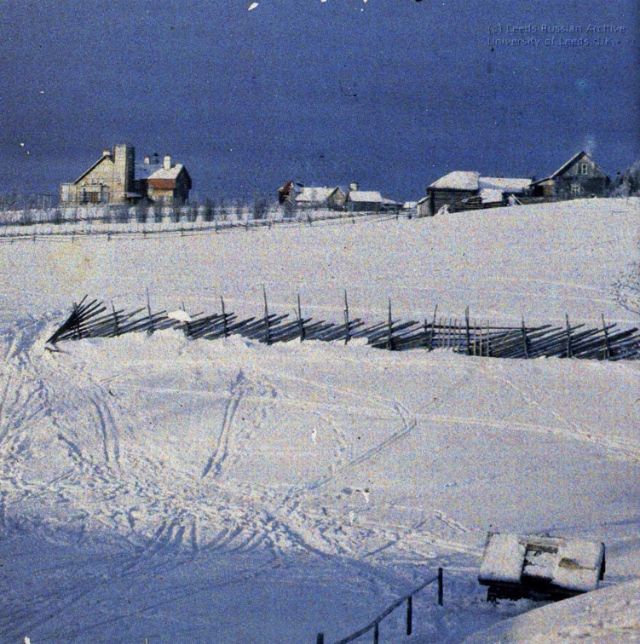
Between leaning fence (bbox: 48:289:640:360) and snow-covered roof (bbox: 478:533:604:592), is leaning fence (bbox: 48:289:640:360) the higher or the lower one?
the higher one

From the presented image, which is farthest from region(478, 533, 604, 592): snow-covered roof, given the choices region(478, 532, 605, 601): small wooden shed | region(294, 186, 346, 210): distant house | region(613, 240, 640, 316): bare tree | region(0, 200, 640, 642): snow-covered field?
region(294, 186, 346, 210): distant house

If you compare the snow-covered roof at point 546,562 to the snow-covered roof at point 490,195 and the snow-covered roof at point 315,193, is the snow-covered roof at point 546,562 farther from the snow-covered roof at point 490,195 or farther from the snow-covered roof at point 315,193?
the snow-covered roof at point 315,193

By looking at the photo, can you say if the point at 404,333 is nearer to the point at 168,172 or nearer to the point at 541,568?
the point at 541,568

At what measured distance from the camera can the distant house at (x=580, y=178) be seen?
6712cm

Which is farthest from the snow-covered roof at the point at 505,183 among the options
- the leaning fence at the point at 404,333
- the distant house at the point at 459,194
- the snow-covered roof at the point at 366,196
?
the leaning fence at the point at 404,333

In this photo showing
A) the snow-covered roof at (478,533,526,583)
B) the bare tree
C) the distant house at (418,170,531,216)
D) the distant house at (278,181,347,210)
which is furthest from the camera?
the distant house at (278,181,347,210)

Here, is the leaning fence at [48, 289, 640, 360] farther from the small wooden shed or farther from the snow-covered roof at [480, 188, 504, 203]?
the snow-covered roof at [480, 188, 504, 203]

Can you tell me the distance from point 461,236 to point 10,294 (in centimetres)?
2271

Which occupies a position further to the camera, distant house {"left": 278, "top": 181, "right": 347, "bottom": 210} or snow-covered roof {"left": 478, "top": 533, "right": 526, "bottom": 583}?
distant house {"left": 278, "top": 181, "right": 347, "bottom": 210}

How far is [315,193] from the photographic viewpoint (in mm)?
85875

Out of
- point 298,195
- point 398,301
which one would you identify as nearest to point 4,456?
point 398,301

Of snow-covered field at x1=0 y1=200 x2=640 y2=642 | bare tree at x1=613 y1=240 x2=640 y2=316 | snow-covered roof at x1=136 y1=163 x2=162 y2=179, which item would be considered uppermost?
snow-covered roof at x1=136 y1=163 x2=162 y2=179

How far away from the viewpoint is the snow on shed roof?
205 feet

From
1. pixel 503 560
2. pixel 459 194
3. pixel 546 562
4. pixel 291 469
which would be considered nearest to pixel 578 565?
pixel 546 562
